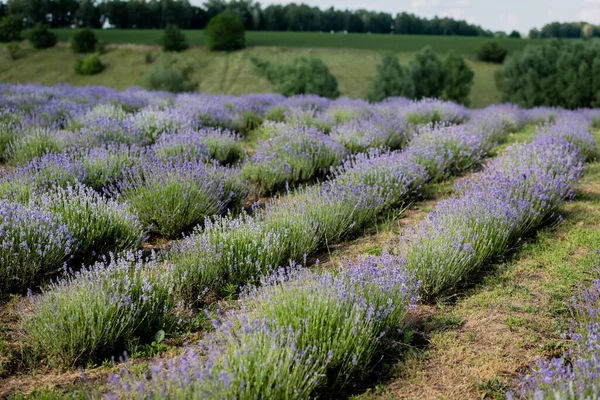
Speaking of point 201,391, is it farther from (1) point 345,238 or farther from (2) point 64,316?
(1) point 345,238

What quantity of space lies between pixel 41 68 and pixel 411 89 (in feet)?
110

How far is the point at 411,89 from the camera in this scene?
29875 millimetres

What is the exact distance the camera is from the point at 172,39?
48344 millimetres

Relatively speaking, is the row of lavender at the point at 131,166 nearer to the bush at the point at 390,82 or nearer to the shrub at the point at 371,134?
the shrub at the point at 371,134

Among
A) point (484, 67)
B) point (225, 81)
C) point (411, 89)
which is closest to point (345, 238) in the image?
point (411, 89)

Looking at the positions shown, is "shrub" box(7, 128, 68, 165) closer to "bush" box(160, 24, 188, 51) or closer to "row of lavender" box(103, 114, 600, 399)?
"row of lavender" box(103, 114, 600, 399)

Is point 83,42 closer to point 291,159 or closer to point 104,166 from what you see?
point 104,166

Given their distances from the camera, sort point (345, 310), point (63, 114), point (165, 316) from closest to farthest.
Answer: point (345, 310) < point (165, 316) < point (63, 114)

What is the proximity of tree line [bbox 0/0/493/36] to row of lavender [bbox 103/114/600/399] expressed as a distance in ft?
234

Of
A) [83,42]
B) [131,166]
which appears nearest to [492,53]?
[83,42]

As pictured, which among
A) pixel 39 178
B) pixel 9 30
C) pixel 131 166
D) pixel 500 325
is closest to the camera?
pixel 500 325

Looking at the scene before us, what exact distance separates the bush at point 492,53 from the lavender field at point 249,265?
132 feet

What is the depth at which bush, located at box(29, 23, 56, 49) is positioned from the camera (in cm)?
4916

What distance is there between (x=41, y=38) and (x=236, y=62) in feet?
64.4
